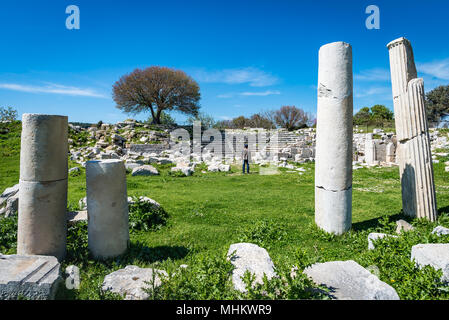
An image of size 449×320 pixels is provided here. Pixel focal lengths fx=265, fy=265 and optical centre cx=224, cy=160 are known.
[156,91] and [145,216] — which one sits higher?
[156,91]

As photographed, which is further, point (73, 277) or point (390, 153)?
point (390, 153)

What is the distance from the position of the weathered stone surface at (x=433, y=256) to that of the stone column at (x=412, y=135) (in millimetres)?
2579

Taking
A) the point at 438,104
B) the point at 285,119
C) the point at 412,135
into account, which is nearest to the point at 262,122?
the point at 285,119

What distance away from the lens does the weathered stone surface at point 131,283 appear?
2.85 metres

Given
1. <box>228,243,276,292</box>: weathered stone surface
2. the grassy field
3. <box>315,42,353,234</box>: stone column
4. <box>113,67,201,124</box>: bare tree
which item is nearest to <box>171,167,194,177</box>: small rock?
the grassy field

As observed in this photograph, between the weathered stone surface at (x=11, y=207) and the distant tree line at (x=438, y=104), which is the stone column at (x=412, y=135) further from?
the distant tree line at (x=438, y=104)

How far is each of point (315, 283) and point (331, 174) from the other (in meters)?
2.67

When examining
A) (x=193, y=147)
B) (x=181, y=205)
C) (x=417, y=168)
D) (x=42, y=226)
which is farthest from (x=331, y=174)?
(x=193, y=147)

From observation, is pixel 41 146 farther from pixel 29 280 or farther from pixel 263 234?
pixel 263 234

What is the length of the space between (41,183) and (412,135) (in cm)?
714

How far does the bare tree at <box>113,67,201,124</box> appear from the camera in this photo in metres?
33.7

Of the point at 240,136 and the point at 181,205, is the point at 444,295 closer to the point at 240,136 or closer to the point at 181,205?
the point at 181,205

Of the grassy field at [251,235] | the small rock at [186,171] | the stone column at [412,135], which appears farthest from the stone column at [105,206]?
the small rock at [186,171]

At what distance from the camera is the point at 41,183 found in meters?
3.94
